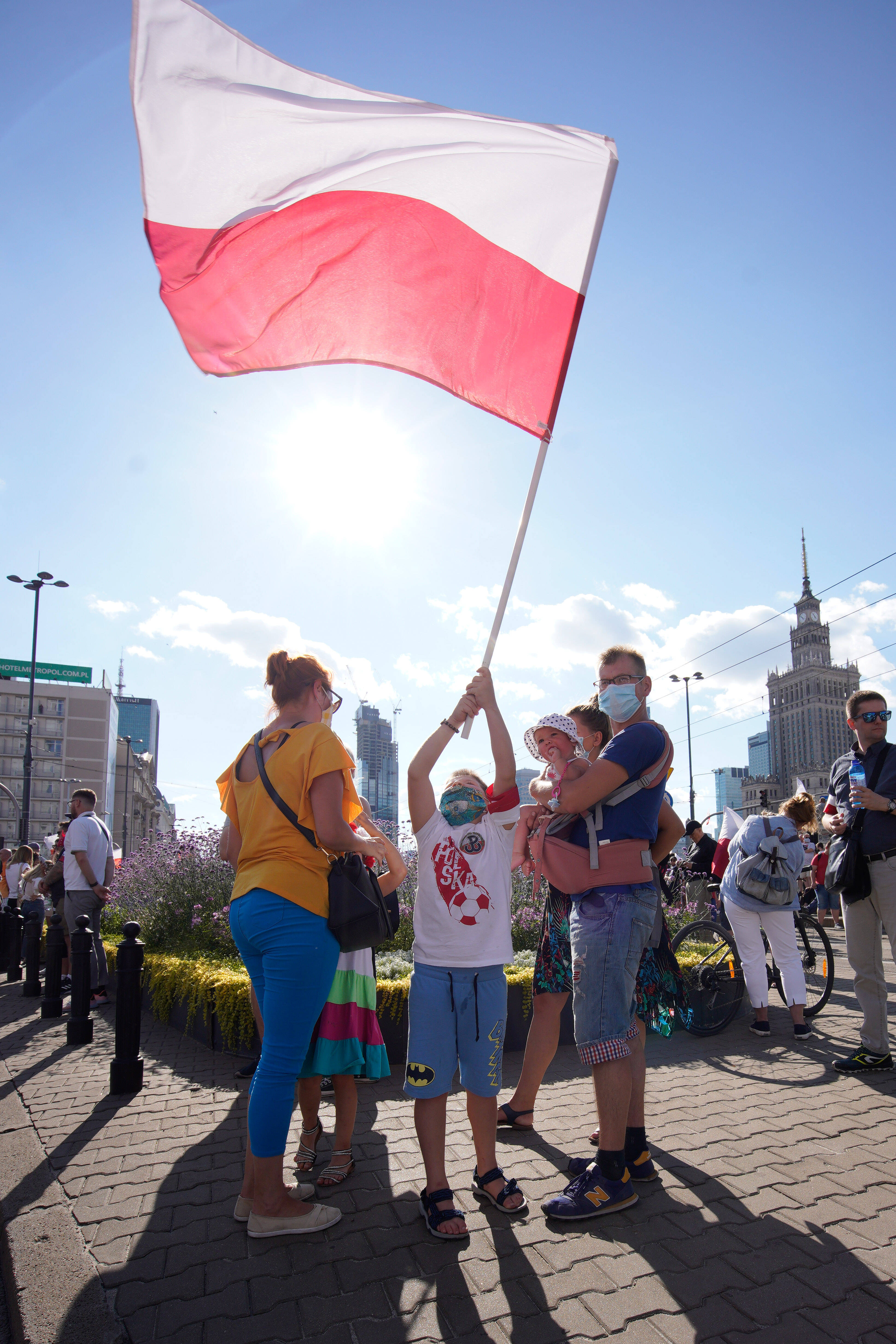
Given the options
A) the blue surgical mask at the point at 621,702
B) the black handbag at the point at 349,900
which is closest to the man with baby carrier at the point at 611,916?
the blue surgical mask at the point at 621,702

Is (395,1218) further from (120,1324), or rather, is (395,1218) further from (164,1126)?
(164,1126)

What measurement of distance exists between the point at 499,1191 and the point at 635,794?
159 cm

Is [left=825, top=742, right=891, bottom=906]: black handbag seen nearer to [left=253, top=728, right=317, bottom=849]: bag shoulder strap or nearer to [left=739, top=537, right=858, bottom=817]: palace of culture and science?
[left=253, top=728, right=317, bottom=849]: bag shoulder strap

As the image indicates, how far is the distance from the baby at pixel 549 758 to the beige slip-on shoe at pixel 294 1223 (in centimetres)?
145

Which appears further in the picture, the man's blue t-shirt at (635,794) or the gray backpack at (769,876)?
the gray backpack at (769,876)

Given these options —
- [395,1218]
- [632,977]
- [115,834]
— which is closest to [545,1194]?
[395,1218]

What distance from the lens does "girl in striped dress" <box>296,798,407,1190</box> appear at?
10.9 feet

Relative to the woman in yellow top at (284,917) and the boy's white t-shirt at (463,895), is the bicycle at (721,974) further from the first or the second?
the woman in yellow top at (284,917)

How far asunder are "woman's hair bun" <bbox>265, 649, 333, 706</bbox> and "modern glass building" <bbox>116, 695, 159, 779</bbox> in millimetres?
170379

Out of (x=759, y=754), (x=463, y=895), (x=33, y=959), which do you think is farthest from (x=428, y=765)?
(x=759, y=754)

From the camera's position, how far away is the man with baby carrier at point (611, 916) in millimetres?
2922

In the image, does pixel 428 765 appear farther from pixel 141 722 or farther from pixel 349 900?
pixel 141 722

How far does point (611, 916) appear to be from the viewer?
9.98 feet

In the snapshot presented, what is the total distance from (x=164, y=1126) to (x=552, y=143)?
5.38 meters
